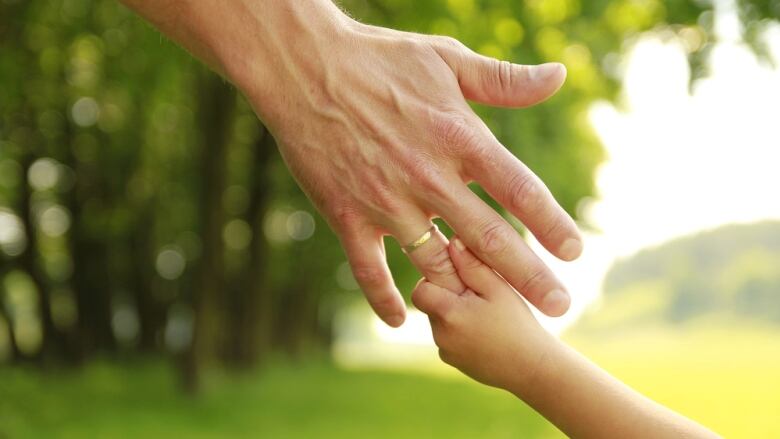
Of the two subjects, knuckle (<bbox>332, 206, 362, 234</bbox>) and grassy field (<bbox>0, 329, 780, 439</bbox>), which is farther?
grassy field (<bbox>0, 329, 780, 439</bbox>)

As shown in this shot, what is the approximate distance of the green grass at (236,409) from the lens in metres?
11.8

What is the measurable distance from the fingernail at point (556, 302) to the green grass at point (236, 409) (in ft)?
30.7

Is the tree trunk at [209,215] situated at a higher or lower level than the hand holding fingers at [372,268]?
higher

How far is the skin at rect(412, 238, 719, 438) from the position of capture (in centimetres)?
233

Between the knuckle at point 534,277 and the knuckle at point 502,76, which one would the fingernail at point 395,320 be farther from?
the knuckle at point 502,76

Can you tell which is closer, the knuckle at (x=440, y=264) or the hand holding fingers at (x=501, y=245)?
the hand holding fingers at (x=501, y=245)

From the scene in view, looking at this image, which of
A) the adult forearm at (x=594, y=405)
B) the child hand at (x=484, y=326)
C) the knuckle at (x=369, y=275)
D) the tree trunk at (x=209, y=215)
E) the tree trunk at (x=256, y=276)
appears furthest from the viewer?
the tree trunk at (x=256, y=276)

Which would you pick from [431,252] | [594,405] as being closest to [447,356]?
[431,252]

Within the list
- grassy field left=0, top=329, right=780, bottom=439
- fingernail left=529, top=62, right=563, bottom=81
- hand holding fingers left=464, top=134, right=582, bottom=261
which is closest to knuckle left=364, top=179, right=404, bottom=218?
hand holding fingers left=464, top=134, right=582, bottom=261

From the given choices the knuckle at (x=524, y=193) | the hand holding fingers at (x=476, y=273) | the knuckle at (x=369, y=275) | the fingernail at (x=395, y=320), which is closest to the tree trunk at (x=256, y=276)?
the fingernail at (x=395, y=320)

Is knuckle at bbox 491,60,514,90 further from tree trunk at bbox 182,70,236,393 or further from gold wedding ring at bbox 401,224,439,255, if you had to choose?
tree trunk at bbox 182,70,236,393

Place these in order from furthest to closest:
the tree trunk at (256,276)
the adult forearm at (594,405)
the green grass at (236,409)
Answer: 1. the tree trunk at (256,276)
2. the green grass at (236,409)
3. the adult forearm at (594,405)

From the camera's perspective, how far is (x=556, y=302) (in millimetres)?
2373

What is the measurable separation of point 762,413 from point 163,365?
12.1 metres
